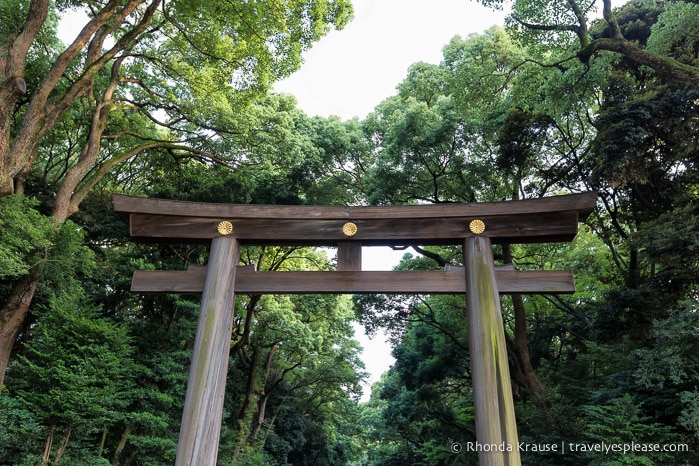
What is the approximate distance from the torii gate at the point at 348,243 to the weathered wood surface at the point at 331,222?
1cm

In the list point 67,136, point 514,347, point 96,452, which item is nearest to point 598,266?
point 514,347

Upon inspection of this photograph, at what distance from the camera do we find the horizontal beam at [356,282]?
483 centimetres

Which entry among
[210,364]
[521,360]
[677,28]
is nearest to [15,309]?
[210,364]

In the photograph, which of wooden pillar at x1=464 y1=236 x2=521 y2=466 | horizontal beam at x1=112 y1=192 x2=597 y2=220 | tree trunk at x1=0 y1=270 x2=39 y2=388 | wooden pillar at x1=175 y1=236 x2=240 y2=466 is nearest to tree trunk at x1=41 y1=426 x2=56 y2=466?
tree trunk at x1=0 y1=270 x2=39 y2=388

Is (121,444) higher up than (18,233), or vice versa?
(18,233)

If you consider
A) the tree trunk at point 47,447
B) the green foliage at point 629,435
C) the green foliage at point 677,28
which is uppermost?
the green foliage at point 677,28

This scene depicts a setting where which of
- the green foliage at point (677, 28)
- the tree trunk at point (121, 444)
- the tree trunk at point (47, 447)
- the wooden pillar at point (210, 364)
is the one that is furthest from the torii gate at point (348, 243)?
the tree trunk at point (121, 444)

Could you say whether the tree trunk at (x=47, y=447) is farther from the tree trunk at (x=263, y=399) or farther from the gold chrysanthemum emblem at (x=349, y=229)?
the tree trunk at (x=263, y=399)

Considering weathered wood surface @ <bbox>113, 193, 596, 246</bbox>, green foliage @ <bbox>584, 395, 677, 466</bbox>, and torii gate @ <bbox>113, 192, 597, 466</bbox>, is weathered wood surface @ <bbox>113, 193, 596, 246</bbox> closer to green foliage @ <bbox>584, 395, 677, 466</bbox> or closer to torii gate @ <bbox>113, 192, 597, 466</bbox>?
torii gate @ <bbox>113, 192, 597, 466</bbox>

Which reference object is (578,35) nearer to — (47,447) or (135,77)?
(135,77)

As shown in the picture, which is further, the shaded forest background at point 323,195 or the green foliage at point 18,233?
the shaded forest background at point 323,195

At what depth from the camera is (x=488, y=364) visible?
174 inches

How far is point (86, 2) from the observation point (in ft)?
35.0

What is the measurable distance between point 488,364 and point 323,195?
10.9 m
